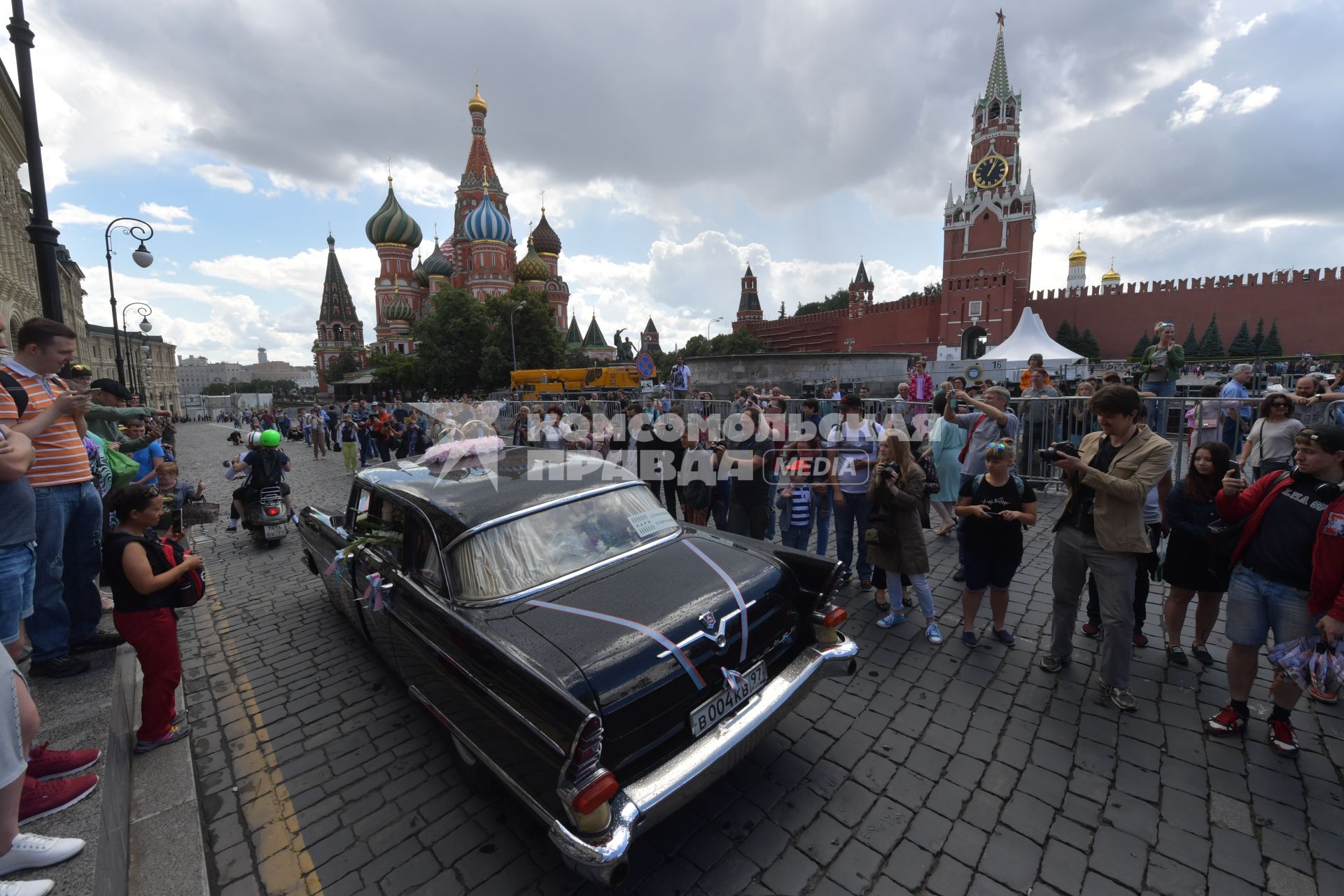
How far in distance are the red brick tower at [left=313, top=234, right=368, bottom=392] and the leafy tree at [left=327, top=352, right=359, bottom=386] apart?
1.54 ft

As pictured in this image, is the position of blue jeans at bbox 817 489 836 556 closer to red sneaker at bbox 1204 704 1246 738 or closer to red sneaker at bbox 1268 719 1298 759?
red sneaker at bbox 1204 704 1246 738

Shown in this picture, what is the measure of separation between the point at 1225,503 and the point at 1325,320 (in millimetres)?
57867

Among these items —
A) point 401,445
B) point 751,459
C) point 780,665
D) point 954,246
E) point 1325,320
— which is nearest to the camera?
point 780,665

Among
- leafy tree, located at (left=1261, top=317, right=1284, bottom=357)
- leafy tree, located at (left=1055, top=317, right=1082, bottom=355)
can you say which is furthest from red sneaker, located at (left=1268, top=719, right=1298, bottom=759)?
leafy tree, located at (left=1055, top=317, right=1082, bottom=355)

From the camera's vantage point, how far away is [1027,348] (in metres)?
24.5

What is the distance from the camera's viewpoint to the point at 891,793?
3098 mm

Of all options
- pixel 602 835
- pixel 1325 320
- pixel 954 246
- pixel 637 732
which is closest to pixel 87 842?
pixel 602 835

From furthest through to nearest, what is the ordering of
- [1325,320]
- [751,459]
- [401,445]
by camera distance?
1. [1325,320]
2. [401,445]
3. [751,459]

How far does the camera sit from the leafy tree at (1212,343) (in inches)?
1652

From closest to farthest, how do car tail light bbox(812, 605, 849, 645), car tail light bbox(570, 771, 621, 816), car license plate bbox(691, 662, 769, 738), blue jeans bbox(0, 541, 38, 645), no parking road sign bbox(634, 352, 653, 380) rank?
car tail light bbox(570, 771, 621, 816) → car license plate bbox(691, 662, 769, 738) → blue jeans bbox(0, 541, 38, 645) → car tail light bbox(812, 605, 849, 645) → no parking road sign bbox(634, 352, 653, 380)

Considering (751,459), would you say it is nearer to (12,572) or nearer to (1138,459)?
(1138,459)

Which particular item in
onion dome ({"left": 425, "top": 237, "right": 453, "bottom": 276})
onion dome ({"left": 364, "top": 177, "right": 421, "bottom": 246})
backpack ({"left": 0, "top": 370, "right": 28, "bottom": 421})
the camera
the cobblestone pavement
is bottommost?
the cobblestone pavement

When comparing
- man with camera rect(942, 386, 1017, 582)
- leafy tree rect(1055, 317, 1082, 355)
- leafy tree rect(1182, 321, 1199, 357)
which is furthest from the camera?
leafy tree rect(1055, 317, 1082, 355)

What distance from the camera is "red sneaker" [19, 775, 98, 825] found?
246 cm
